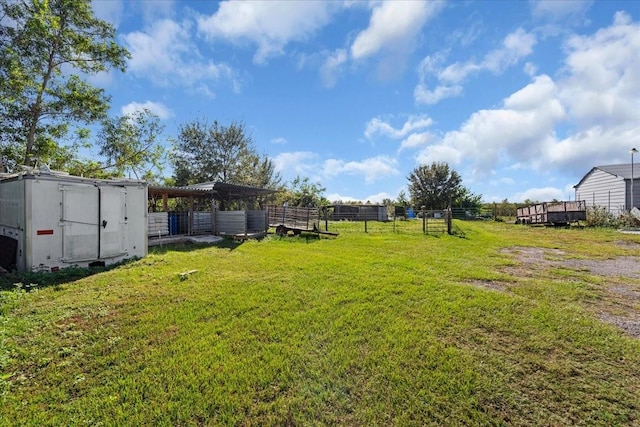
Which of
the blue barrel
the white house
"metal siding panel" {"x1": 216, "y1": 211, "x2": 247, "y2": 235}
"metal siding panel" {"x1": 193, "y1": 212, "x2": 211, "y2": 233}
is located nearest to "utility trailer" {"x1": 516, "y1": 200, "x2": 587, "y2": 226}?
the white house

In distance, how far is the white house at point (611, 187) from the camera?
735 inches

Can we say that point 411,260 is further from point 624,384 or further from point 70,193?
point 70,193

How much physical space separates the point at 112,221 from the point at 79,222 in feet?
2.34

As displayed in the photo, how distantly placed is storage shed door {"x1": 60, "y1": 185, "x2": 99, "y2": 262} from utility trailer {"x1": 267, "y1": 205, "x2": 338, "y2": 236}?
787 centimetres

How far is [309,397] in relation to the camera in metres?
2.35

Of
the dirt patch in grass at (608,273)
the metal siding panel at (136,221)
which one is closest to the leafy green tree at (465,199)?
the dirt patch in grass at (608,273)

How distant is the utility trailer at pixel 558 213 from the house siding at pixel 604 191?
A: 254cm

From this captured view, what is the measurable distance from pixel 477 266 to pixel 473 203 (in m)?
29.5

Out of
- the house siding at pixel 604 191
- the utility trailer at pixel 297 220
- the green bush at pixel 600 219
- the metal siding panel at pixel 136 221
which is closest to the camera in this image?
the metal siding panel at pixel 136 221

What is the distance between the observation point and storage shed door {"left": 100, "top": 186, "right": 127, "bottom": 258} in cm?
718

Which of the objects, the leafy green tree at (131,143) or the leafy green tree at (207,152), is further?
the leafy green tree at (207,152)

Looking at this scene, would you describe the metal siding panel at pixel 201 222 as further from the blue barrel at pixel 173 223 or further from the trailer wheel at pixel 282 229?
the trailer wheel at pixel 282 229

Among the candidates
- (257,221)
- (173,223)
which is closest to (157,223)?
(173,223)

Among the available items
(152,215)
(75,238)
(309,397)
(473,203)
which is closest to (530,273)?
(309,397)
